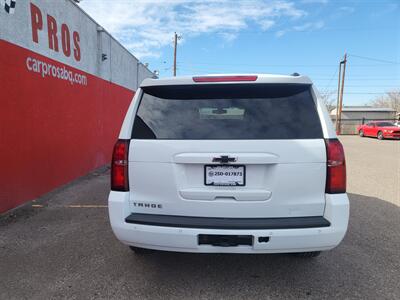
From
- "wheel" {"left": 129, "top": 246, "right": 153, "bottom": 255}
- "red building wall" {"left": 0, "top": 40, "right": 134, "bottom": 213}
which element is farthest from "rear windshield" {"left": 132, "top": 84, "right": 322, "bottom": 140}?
"red building wall" {"left": 0, "top": 40, "right": 134, "bottom": 213}

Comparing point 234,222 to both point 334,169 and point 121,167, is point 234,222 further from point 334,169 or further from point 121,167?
point 121,167

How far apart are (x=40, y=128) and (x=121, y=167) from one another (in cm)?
395

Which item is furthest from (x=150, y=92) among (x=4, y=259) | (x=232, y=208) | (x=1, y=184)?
(x=1, y=184)

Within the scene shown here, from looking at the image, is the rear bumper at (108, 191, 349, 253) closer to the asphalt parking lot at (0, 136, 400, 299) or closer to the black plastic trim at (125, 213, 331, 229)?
the black plastic trim at (125, 213, 331, 229)

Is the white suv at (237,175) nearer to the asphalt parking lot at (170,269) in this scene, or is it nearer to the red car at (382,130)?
the asphalt parking lot at (170,269)

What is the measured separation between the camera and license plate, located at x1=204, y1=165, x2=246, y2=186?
2500mm

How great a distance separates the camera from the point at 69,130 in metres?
6.94

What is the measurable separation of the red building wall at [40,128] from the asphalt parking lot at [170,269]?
0.93 meters

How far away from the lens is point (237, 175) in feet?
8.21

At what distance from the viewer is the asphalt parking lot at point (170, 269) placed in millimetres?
2795

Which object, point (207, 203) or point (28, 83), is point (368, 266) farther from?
point (28, 83)

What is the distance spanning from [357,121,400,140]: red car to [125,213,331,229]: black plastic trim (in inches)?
1008

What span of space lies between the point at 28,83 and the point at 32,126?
0.77m

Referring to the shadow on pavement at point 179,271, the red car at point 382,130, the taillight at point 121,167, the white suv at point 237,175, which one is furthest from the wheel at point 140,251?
the red car at point 382,130
